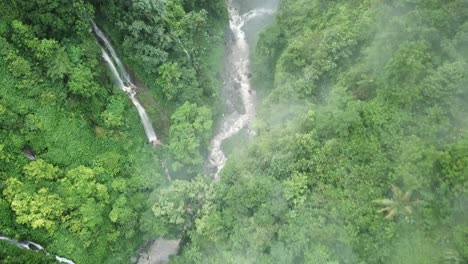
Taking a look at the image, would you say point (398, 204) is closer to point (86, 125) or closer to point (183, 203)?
point (183, 203)

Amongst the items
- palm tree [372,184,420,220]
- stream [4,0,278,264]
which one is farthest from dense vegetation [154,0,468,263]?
stream [4,0,278,264]

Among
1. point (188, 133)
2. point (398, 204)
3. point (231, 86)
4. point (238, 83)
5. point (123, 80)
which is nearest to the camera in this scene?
point (398, 204)

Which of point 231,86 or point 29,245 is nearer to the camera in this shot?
point 29,245

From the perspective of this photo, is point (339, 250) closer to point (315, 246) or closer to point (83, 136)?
point (315, 246)

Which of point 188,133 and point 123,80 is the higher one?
point 123,80

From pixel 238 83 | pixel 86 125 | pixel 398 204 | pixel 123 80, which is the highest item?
pixel 123 80

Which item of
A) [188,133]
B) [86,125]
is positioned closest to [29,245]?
[86,125]

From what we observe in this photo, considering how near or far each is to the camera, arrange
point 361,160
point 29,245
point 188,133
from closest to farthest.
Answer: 1. point 361,160
2. point 29,245
3. point 188,133

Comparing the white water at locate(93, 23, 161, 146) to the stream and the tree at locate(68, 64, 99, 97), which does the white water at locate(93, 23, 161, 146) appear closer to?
the stream
